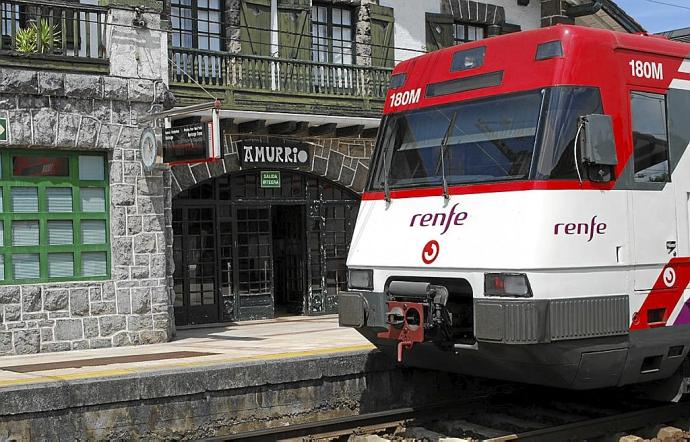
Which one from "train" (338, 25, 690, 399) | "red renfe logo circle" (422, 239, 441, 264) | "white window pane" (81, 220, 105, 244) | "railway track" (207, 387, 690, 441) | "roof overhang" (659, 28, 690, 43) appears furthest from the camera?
"white window pane" (81, 220, 105, 244)

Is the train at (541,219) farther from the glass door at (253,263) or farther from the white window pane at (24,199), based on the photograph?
the glass door at (253,263)

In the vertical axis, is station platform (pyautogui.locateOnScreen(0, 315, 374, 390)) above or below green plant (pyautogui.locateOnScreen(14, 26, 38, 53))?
below

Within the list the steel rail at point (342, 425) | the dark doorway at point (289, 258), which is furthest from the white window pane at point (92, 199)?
the dark doorway at point (289, 258)

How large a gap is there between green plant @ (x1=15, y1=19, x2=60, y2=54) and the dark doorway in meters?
6.43

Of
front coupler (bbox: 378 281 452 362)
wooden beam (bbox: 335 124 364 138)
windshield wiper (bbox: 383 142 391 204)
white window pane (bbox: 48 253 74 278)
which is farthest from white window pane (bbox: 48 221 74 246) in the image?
wooden beam (bbox: 335 124 364 138)

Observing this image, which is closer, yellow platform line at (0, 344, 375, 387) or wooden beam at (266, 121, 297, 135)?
yellow platform line at (0, 344, 375, 387)

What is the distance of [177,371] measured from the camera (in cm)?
992

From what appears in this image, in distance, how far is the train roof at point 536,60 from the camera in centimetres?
855

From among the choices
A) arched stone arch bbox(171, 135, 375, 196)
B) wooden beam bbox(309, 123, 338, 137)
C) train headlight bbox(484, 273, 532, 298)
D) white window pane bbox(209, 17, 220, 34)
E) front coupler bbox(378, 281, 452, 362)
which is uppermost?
white window pane bbox(209, 17, 220, 34)

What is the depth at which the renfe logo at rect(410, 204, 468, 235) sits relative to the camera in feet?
28.9

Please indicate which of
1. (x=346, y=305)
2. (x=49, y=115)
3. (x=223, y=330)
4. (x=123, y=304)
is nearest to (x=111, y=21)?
(x=49, y=115)

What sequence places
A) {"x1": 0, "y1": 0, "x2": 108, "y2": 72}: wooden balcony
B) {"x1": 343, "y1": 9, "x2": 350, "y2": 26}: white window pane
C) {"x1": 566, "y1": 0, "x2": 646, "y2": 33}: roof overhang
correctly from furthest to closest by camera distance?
{"x1": 566, "y1": 0, "x2": 646, "y2": 33}: roof overhang, {"x1": 343, "y1": 9, "x2": 350, "y2": 26}: white window pane, {"x1": 0, "y1": 0, "x2": 108, "y2": 72}: wooden balcony

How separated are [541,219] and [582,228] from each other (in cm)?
40

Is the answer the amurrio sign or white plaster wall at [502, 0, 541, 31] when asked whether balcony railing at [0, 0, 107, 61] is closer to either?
the amurrio sign
